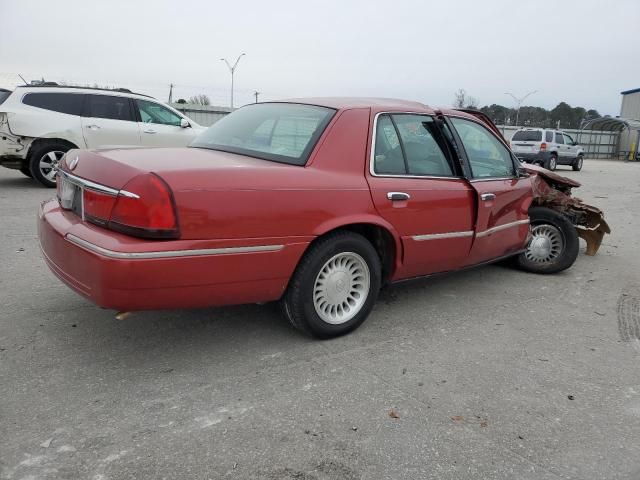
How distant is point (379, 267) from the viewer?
11.7 feet

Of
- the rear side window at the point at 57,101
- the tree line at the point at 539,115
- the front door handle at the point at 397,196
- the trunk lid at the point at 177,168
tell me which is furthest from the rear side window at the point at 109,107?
the tree line at the point at 539,115

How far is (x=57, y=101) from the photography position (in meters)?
9.06

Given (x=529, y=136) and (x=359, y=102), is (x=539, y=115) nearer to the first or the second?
(x=529, y=136)

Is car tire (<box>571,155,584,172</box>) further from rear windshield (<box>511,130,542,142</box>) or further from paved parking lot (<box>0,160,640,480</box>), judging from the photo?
paved parking lot (<box>0,160,640,480</box>)

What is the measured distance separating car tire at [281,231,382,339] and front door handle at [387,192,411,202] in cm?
33

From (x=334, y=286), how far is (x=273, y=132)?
1.12 meters

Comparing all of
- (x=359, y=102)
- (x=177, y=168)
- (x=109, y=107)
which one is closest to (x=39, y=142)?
(x=109, y=107)

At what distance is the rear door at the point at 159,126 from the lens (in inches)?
384

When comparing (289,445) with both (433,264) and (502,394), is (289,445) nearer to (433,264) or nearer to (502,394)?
(502,394)

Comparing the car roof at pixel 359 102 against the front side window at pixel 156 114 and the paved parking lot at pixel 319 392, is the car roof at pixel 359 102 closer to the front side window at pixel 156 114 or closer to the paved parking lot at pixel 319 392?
the paved parking lot at pixel 319 392

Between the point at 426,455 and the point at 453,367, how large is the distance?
35.9 inches

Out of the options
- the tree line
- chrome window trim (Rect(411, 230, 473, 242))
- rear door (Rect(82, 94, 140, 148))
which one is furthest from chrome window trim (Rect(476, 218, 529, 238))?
the tree line

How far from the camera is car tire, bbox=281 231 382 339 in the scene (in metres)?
3.17

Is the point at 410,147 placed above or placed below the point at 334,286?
above
